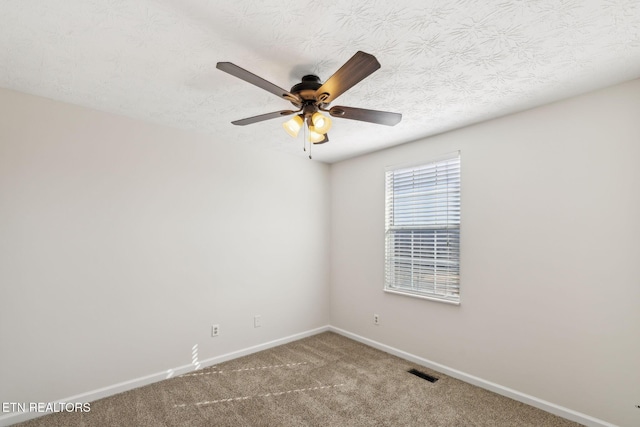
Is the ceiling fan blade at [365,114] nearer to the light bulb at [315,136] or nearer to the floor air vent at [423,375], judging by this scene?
the light bulb at [315,136]

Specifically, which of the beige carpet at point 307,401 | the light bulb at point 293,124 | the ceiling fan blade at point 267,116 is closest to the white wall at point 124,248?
the beige carpet at point 307,401

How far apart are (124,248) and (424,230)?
2996mm

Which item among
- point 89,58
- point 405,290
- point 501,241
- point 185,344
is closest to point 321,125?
point 89,58

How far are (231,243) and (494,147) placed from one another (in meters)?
2.86

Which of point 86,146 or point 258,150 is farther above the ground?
point 258,150

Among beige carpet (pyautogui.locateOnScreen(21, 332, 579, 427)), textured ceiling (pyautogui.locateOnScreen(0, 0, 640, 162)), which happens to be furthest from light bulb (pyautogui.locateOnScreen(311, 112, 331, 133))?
beige carpet (pyautogui.locateOnScreen(21, 332, 579, 427))

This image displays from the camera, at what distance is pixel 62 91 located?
2330mm

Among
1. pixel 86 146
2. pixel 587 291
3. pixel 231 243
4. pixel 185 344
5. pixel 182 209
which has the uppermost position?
pixel 86 146

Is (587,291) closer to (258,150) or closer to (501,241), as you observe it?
(501,241)

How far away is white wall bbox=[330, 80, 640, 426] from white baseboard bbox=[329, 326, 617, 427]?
0.04 meters

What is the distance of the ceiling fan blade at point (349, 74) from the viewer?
1.44 m

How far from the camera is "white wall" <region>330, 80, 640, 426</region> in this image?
212 cm

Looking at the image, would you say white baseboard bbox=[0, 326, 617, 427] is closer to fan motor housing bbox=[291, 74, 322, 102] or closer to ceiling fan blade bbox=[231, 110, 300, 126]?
ceiling fan blade bbox=[231, 110, 300, 126]

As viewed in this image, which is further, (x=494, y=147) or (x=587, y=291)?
(x=494, y=147)
